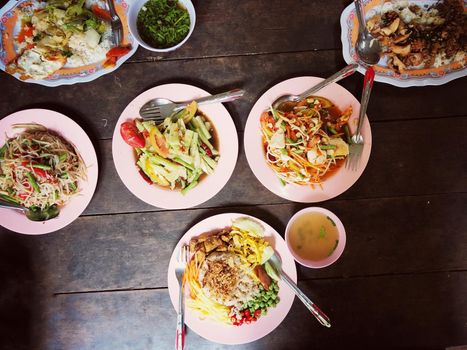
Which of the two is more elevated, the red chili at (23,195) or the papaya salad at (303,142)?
the papaya salad at (303,142)

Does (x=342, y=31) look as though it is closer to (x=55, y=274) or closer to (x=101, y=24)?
(x=101, y=24)

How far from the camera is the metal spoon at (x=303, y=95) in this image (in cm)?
199

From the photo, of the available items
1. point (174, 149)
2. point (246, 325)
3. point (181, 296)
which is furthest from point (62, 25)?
point (246, 325)

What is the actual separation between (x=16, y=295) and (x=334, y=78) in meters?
2.33

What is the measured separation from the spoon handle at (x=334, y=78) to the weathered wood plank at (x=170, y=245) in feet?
2.32

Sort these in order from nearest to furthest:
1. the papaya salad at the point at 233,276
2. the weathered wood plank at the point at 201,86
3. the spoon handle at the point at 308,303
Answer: the spoon handle at the point at 308,303
the papaya salad at the point at 233,276
the weathered wood plank at the point at 201,86

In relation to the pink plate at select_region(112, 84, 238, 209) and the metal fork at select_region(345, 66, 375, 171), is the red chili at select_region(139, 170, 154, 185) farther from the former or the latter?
the metal fork at select_region(345, 66, 375, 171)

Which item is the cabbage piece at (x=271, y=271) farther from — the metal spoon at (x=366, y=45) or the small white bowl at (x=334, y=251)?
the metal spoon at (x=366, y=45)

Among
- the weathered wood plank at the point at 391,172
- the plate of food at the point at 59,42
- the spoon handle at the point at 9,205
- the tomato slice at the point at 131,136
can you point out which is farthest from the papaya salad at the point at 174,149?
→ the spoon handle at the point at 9,205

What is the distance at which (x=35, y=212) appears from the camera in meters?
2.10

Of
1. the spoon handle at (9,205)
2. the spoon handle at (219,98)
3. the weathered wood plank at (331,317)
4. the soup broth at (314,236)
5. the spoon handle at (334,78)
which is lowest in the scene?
the weathered wood plank at (331,317)

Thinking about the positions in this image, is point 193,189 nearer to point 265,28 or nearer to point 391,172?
point 265,28

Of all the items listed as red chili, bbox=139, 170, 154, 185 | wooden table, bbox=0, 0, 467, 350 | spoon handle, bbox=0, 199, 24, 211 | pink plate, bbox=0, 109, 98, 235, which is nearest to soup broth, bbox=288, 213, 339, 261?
wooden table, bbox=0, 0, 467, 350

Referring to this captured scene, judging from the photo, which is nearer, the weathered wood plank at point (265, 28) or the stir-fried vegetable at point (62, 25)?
the stir-fried vegetable at point (62, 25)
